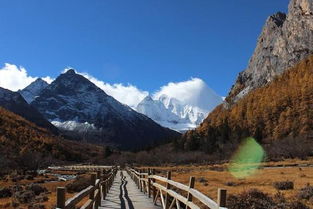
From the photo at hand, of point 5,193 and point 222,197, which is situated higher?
point 222,197

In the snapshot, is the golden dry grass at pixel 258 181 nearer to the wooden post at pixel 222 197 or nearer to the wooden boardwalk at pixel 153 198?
the wooden boardwalk at pixel 153 198

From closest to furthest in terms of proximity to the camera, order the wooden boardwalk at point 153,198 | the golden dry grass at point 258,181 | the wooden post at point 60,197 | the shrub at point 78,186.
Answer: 1. the wooden post at point 60,197
2. the wooden boardwalk at point 153,198
3. the golden dry grass at point 258,181
4. the shrub at point 78,186

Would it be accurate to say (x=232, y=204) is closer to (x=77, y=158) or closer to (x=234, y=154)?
(x=234, y=154)

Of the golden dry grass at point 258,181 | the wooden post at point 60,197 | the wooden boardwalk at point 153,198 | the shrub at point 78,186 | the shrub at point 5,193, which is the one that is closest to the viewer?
the wooden post at point 60,197

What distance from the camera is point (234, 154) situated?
378 feet

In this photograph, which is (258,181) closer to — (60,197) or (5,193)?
(5,193)

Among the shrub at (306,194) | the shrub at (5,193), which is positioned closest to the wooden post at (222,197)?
the shrub at (306,194)

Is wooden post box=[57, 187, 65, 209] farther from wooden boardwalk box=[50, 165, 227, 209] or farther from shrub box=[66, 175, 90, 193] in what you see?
shrub box=[66, 175, 90, 193]

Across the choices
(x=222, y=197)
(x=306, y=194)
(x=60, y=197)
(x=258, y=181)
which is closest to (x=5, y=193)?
(x=258, y=181)

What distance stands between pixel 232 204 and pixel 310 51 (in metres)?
183

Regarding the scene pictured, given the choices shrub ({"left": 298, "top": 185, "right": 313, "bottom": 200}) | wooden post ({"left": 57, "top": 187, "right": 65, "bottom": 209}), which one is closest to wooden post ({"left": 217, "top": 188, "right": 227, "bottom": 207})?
wooden post ({"left": 57, "top": 187, "right": 65, "bottom": 209})

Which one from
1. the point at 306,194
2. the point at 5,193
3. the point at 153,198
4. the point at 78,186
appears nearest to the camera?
the point at 153,198

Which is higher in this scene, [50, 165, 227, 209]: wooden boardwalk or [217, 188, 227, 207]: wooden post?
[217, 188, 227, 207]: wooden post

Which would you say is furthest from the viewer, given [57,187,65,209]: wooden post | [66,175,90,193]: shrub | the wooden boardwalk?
[66,175,90,193]: shrub
